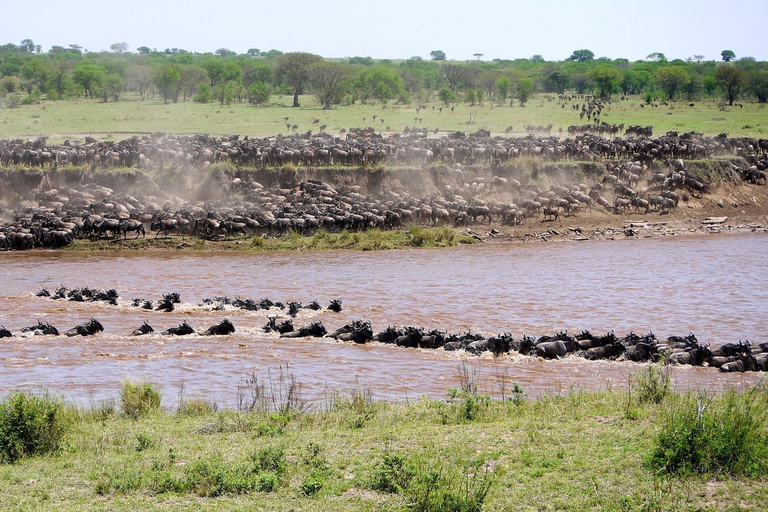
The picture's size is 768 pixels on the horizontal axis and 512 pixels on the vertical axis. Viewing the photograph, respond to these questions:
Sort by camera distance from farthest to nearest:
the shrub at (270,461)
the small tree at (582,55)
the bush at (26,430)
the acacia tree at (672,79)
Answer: the small tree at (582,55) < the acacia tree at (672,79) < the bush at (26,430) < the shrub at (270,461)

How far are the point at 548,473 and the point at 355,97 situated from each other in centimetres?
5923

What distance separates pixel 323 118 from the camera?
50688 millimetres

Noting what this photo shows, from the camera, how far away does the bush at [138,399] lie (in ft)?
33.2

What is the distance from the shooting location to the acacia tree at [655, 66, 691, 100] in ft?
229

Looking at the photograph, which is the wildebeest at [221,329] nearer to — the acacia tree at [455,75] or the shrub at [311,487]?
the shrub at [311,487]

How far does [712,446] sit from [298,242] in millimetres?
19167

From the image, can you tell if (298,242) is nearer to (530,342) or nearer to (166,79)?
(530,342)

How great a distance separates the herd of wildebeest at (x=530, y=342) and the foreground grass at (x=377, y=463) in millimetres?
3281

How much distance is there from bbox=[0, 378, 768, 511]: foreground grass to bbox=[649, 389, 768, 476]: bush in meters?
0.12

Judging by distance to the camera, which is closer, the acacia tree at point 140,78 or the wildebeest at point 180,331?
the wildebeest at point 180,331

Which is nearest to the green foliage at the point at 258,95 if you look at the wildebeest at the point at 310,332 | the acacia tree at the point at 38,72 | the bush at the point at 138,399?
the acacia tree at the point at 38,72

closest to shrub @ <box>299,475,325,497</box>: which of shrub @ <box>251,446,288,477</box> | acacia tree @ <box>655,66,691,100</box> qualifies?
shrub @ <box>251,446,288,477</box>

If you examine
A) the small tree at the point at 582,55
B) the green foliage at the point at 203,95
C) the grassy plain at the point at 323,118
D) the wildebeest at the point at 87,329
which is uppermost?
the small tree at the point at 582,55

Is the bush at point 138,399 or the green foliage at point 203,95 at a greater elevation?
the green foliage at point 203,95
